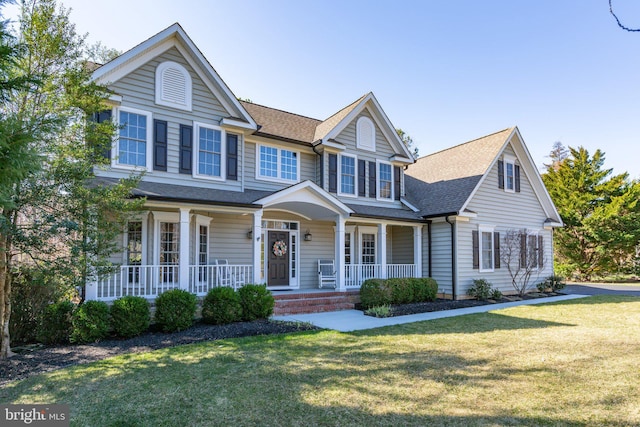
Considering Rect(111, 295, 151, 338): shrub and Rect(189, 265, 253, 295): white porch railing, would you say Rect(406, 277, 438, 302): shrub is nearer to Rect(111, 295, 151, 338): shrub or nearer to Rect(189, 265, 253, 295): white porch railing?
Rect(189, 265, 253, 295): white porch railing

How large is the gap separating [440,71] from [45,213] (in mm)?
15412

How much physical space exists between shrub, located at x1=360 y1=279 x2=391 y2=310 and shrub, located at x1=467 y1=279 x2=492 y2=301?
405 cm

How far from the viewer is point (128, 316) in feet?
26.5

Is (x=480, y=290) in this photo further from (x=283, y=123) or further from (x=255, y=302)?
(x=283, y=123)

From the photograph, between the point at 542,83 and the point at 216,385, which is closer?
the point at 216,385

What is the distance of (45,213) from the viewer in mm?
6816

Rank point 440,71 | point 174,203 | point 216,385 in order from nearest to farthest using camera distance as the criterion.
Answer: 1. point 216,385
2. point 174,203
3. point 440,71

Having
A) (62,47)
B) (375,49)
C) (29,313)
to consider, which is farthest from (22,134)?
(375,49)

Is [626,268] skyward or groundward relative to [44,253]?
groundward

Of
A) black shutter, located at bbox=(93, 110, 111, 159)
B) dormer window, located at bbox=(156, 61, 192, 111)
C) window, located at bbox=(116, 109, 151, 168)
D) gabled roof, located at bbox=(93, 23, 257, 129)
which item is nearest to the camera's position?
black shutter, located at bbox=(93, 110, 111, 159)

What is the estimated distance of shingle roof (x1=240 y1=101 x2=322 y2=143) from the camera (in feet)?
45.6

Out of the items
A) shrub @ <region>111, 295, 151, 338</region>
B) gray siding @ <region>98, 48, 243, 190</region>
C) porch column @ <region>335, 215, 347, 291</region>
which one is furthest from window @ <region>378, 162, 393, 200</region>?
shrub @ <region>111, 295, 151, 338</region>

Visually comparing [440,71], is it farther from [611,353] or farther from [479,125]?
[479,125]

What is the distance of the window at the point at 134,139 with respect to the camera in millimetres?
10391
